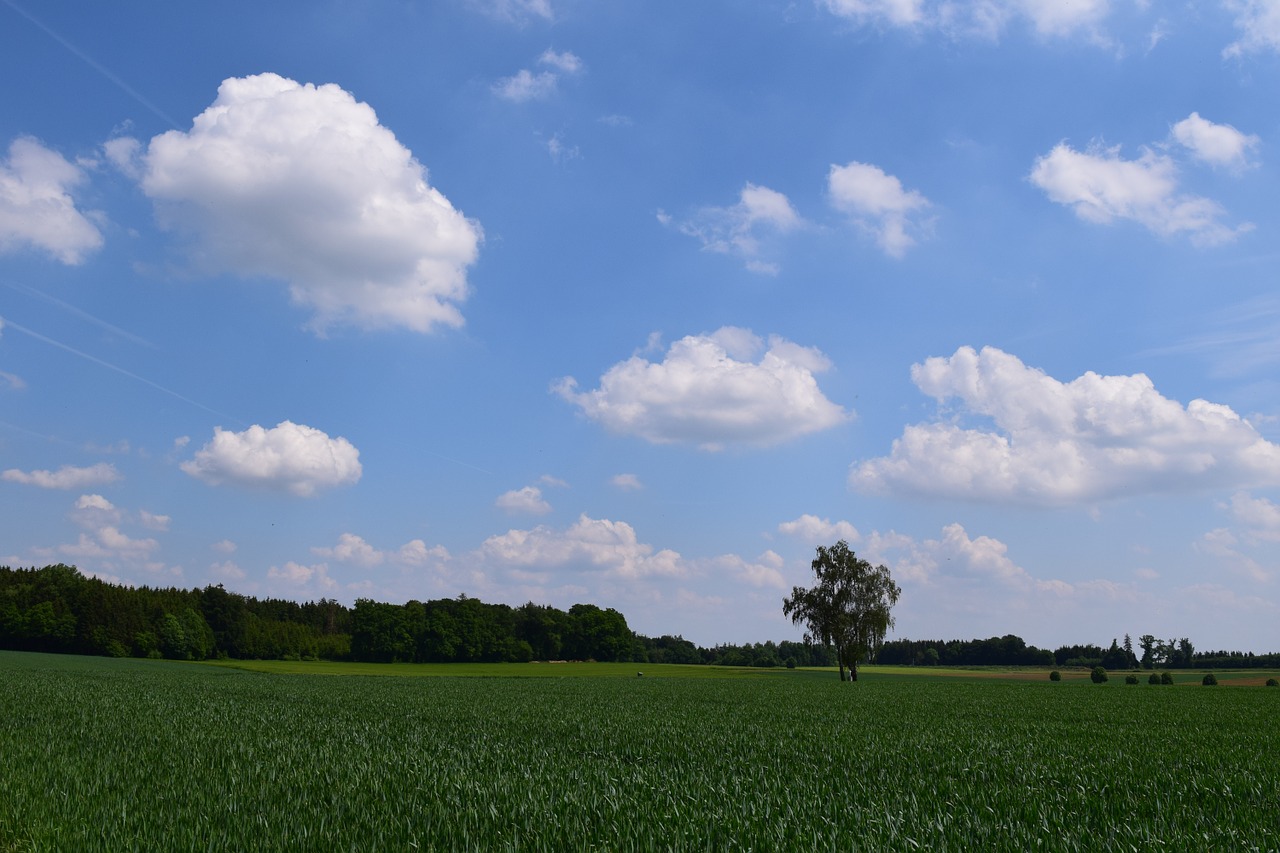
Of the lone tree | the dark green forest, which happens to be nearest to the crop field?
the lone tree

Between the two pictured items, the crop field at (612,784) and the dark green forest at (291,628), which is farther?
the dark green forest at (291,628)

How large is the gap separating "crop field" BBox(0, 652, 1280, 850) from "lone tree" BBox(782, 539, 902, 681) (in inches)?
2066

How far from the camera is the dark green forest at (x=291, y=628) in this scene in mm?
118000

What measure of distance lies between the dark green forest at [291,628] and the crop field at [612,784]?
10279 cm

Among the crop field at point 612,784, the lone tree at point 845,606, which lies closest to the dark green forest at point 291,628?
the lone tree at point 845,606

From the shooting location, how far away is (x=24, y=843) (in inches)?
332

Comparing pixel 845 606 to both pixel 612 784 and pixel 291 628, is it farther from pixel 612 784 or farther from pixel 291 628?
pixel 291 628

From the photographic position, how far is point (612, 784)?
1192 centimetres

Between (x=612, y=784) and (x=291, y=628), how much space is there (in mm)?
141245

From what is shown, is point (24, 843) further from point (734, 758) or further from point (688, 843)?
point (734, 758)

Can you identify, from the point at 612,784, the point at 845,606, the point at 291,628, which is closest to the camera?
the point at 612,784

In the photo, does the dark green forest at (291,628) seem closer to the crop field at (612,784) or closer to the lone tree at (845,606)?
the lone tree at (845,606)

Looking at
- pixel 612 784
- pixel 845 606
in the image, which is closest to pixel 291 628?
pixel 845 606

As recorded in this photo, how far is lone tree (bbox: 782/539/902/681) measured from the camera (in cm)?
7625
